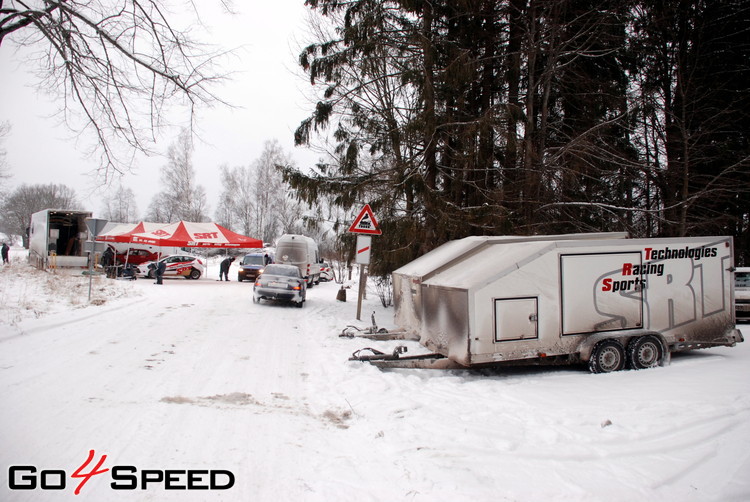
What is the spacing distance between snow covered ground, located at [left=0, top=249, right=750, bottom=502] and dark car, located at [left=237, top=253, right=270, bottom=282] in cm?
1903

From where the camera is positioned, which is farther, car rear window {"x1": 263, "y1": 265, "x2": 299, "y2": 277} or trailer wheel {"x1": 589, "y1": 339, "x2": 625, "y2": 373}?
car rear window {"x1": 263, "y1": 265, "x2": 299, "y2": 277}

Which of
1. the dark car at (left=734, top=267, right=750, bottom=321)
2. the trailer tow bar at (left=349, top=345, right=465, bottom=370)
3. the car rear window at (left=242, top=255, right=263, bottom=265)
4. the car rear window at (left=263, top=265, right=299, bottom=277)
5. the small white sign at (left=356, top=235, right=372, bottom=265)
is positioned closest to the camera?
the trailer tow bar at (left=349, top=345, right=465, bottom=370)

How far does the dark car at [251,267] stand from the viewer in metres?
26.9

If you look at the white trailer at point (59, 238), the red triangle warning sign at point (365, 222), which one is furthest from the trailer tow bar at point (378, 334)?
the white trailer at point (59, 238)

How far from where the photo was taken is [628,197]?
15.9 metres

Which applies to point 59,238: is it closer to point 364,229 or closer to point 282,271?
point 282,271

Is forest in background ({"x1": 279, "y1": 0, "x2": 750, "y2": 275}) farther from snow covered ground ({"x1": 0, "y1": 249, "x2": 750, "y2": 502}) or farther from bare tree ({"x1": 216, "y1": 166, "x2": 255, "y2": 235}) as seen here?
bare tree ({"x1": 216, "y1": 166, "x2": 255, "y2": 235})

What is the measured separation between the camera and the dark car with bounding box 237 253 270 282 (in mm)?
26859

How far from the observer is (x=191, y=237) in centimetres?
2484

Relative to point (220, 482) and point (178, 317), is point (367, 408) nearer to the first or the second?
point (220, 482)

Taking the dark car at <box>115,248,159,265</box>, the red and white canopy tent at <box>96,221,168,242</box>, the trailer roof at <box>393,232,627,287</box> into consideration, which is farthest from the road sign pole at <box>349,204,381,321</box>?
the dark car at <box>115,248,159,265</box>

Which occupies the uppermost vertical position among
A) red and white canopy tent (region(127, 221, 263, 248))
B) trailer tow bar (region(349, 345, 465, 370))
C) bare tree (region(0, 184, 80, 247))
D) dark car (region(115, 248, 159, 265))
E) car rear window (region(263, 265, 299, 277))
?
bare tree (region(0, 184, 80, 247))

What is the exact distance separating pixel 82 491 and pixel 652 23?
17.8 metres

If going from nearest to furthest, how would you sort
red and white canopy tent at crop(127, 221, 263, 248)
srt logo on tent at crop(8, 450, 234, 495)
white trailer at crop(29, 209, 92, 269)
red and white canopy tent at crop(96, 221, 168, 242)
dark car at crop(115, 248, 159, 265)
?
srt logo on tent at crop(8, 450, 234, 495) < red and white canopy tent at crop(96, 221, 168, 242) < red and white canopy tent at crop(127, 221, 263, 248) < white trailer at crop(29, 209, 92, 269) < dark car at crop(115, 248, 159, 265)
